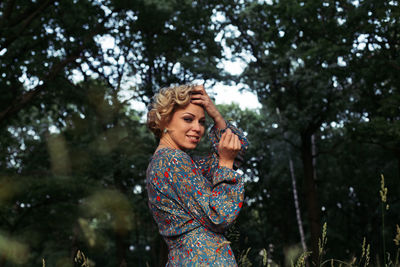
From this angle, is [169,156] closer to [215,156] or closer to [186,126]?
[186,126]

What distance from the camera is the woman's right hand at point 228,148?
3059 mm

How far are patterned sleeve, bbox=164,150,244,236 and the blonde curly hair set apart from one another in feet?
1.19

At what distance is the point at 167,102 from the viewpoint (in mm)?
3266

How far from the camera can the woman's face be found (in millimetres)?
3283

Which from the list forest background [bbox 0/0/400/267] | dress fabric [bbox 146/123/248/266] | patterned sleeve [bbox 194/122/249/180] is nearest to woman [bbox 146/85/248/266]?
dress fabric [bbox 146/123/248/266]

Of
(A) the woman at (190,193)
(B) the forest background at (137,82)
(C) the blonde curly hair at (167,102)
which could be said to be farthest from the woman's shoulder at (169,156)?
(B) the forest background at (137,82)

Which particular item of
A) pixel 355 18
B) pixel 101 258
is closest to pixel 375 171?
pixel 355 18

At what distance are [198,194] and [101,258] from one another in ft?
103

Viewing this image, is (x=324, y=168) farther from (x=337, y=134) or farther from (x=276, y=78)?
(x=276, y=78)

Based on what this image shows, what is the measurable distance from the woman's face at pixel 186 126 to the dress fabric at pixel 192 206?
0.18m

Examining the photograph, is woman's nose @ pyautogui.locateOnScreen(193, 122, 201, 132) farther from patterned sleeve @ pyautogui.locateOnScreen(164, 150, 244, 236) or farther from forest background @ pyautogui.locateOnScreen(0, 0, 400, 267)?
forest background @ pyautogui.locateOnScreen(0, 0, 400, 267)

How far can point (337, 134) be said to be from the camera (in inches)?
885

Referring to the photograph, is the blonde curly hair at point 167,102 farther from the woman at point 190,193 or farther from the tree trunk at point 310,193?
the tree trunk at point 310,193

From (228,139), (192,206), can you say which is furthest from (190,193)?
(228,139)
